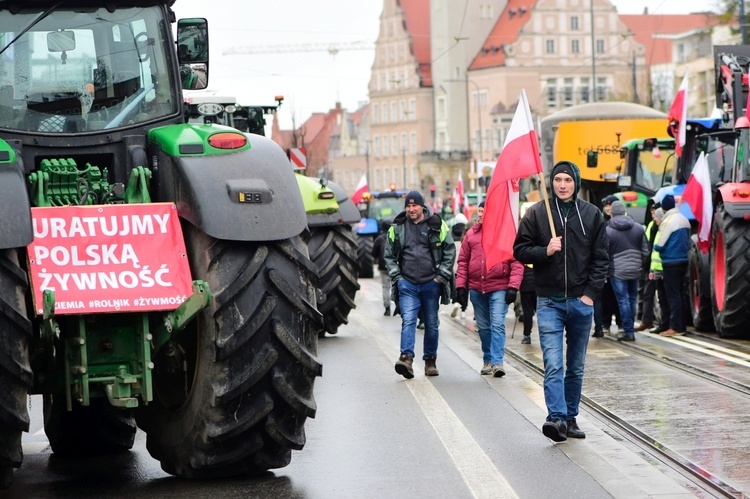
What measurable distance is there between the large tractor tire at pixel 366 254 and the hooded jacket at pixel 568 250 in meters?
25.6

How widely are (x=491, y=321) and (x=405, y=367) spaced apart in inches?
40.2

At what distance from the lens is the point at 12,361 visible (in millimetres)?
7215

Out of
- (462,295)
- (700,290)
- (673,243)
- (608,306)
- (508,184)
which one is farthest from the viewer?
(608,306)

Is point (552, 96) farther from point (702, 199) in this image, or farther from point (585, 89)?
point (702, 199)

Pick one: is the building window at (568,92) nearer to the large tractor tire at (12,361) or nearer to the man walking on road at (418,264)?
the man walking on road at (418,264)

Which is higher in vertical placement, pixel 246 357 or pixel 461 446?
pixel 246 357

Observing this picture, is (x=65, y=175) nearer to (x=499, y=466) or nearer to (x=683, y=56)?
(x=499, y=466)

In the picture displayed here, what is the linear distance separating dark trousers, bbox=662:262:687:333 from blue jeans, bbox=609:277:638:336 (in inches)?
16.2

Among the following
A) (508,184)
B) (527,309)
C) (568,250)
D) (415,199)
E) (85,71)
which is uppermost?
(85,71)

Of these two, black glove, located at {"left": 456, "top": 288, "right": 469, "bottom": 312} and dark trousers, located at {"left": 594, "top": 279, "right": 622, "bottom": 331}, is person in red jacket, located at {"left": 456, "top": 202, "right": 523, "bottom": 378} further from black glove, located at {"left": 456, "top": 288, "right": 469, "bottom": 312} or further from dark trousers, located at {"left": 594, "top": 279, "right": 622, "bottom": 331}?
dark trousers, located at {"left": 594, "top": 279, "right": 622, "bottom": 331}

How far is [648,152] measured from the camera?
2681cm

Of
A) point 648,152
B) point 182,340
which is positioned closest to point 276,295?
point 182,340

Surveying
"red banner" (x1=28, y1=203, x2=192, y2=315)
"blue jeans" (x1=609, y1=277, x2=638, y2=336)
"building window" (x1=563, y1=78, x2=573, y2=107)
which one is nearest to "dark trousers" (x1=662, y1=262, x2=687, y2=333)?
"blue jeans" (x1=609, y1=277, x2=638, y2=336)

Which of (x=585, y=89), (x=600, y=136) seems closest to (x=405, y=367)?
(x=600, y=136)
